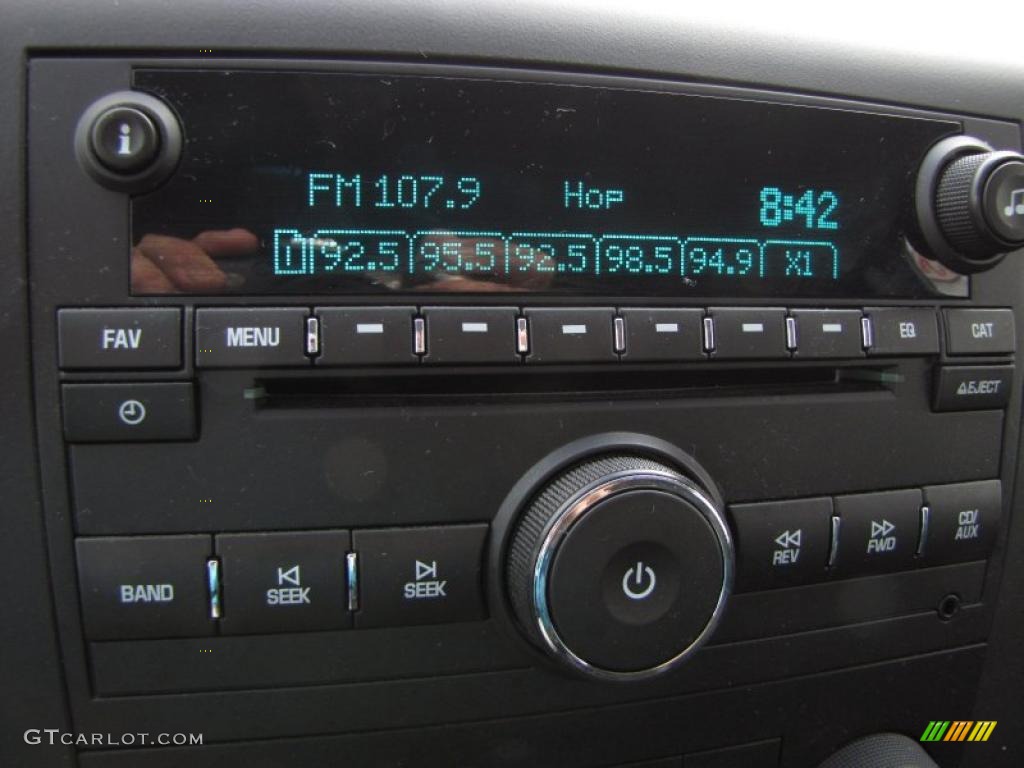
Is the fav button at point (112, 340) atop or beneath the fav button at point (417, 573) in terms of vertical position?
atop

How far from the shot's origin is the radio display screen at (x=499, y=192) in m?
0.75

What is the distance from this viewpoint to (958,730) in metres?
1.07

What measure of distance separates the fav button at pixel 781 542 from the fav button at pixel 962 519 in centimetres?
16

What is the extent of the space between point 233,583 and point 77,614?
17 centimetres

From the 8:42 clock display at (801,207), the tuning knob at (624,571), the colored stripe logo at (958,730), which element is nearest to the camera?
the tuning knob at (624,571)

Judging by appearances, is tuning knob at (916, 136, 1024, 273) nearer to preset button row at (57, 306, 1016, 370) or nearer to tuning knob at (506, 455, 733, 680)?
preset button row at (57, 306, 1016, 370)

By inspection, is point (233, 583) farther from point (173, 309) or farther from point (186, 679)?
point (173, 309)

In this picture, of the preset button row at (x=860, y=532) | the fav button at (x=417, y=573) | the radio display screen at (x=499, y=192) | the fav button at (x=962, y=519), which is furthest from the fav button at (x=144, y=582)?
the fav button at (x=962, y=519)

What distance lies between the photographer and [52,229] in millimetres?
744

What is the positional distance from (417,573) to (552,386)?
0.26m

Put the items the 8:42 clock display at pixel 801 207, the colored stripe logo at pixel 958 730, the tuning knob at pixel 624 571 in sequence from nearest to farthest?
1. the tuning knob at pixel 624 571
2. the 8:42 clock display at pixel 801 207
3. the colored stripe logo at pixel 958 730

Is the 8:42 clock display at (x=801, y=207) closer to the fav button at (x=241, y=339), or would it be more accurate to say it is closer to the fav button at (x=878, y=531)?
the fav button at (x=878, y=531)

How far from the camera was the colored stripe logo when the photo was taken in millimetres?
1059

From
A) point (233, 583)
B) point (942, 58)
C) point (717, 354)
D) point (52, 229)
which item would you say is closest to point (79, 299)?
point (52, 229)
